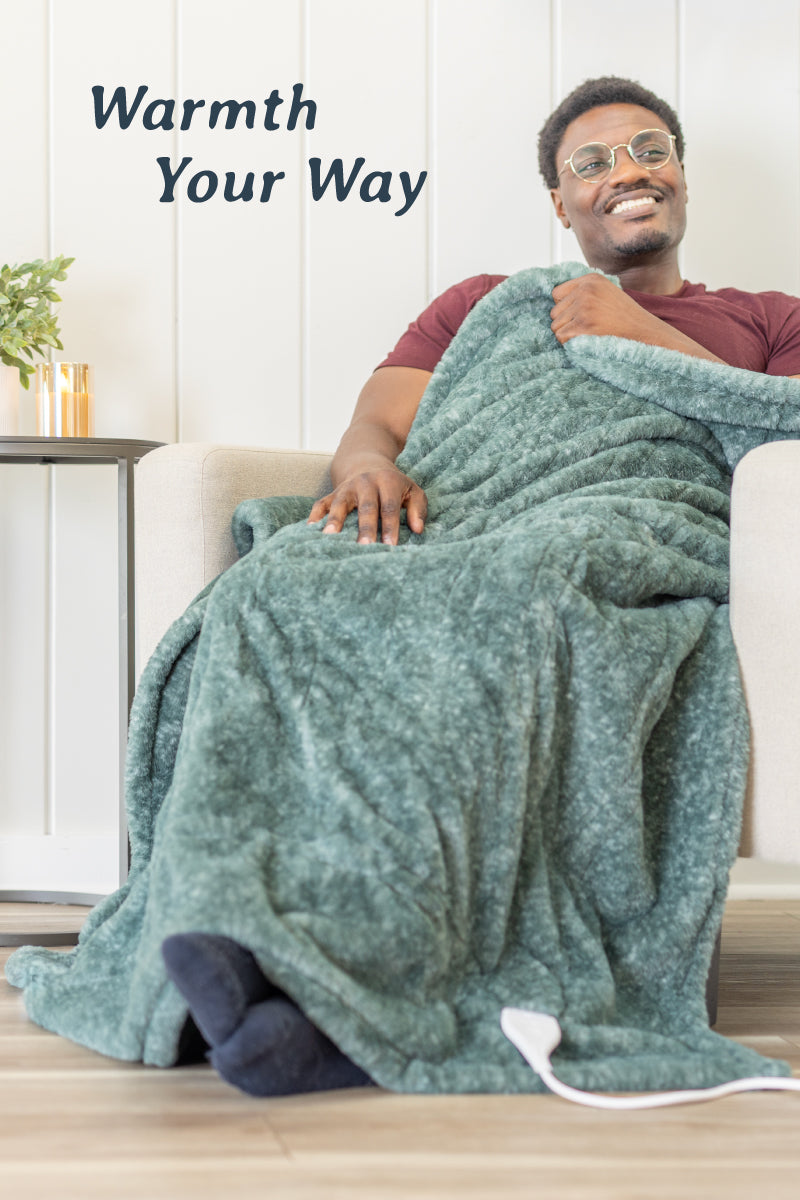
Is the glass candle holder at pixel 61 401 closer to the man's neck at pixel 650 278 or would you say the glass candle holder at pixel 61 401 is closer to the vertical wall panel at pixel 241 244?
the vertical wall panel at pixel 241 244

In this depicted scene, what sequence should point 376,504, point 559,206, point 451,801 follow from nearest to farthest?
point 451,801, point 376,504, point 559,206

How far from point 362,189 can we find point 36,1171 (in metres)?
1.54

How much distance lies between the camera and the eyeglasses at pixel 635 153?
170 centimetres

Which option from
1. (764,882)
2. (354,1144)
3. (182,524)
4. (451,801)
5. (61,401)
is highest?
(61,401)

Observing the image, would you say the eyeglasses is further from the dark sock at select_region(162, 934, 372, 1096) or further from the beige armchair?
the dark sock at select_region(162, 934, 372, 1096)

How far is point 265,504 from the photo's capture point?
4.16 ft

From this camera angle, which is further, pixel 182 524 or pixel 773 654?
pixel 182 524

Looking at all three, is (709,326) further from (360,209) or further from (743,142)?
(360,209)

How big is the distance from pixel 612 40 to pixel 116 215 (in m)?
0.82

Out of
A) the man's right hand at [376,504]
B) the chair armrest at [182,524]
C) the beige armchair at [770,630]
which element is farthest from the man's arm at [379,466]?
the beige armchair at [770,630]

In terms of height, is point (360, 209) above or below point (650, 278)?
above

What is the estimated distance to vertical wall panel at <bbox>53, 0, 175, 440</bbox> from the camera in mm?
1863

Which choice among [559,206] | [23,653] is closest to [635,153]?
[559,206]

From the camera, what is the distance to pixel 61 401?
5.51 feet
